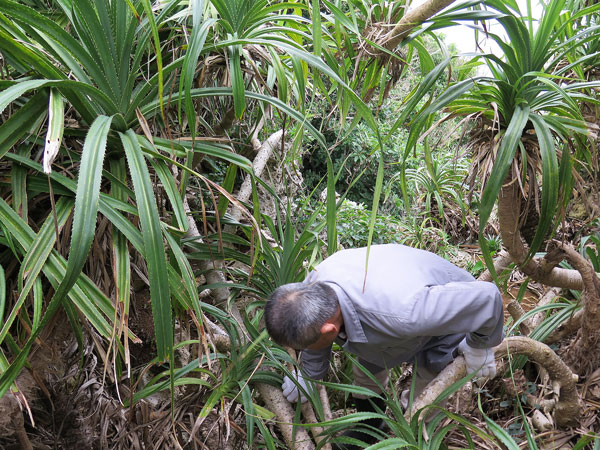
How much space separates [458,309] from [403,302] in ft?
0.52

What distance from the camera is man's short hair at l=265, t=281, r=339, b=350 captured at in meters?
1.42

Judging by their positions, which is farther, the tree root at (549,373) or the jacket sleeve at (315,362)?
the jacket sleeve at (315,362)

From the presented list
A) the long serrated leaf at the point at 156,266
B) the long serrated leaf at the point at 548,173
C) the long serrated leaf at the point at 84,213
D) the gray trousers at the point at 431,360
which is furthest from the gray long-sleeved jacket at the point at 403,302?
the long serrated leaf at the point at 84,213

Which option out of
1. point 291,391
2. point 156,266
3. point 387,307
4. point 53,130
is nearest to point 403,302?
point 387,307

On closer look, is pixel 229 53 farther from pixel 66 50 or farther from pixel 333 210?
pixel 333 210

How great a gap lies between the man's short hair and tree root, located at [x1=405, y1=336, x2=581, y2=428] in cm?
36

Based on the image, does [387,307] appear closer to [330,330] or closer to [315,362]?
[330,330]

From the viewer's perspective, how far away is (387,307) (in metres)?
1.48

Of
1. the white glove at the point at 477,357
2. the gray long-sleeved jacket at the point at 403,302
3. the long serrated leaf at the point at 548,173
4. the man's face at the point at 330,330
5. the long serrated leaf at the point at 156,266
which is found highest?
the long serrated leaf at the point at 548,173

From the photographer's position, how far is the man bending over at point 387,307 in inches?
55.5

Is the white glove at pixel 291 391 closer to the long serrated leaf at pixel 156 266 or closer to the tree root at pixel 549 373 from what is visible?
the tree root at pixel 549 373

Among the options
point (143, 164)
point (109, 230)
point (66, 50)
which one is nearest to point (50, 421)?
point (109, 230)

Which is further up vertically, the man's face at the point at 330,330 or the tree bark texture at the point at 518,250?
the tree bark texture at the point at 518,250

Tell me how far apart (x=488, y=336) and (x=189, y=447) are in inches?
49.7
